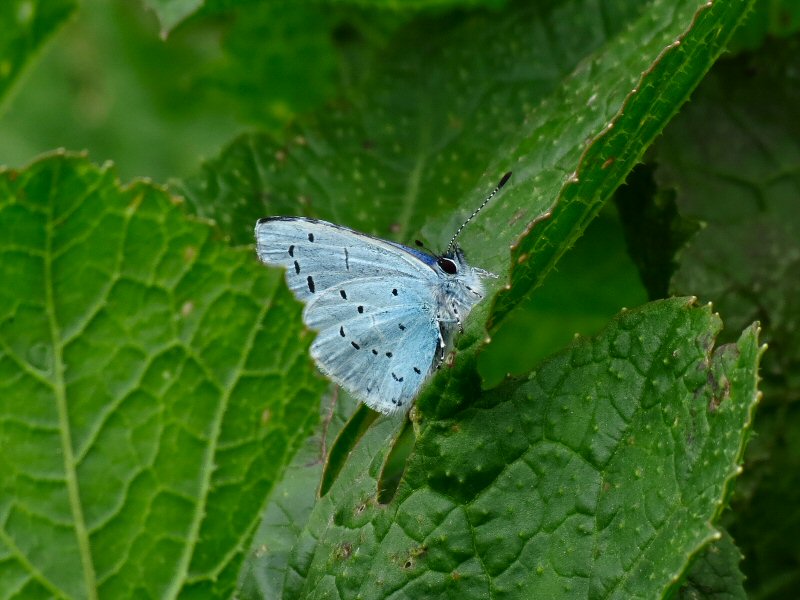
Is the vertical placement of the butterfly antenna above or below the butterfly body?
above

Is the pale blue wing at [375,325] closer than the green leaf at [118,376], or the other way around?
the green leaf at [118,376]

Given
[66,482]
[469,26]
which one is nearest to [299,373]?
[66,482]

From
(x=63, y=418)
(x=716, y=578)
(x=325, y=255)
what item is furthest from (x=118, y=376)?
(x=716, y=578)

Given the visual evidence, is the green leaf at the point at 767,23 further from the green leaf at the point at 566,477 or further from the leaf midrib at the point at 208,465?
the leaf midrib at the point at 208,465

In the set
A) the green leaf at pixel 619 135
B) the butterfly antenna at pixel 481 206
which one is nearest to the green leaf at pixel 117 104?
the butterfly antenna at pixel 481 206

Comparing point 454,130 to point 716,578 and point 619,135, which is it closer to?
point 619,135

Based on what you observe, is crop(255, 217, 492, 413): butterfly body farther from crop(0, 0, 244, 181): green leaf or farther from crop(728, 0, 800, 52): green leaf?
crop(0, 0, 244, 181): green leaf

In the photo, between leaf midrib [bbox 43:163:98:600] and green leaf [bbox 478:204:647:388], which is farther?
green leaf [bbox 478:204:647:388]

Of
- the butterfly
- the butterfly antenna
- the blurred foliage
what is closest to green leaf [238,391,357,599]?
the blurred foliage
